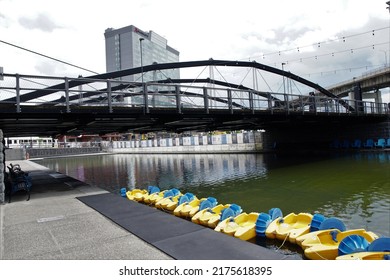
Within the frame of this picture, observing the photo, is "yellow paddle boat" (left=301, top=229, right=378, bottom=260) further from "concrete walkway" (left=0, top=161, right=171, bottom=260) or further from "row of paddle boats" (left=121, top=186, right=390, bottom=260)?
"concrete walkway" (left=0, top=161, right=171, bottom=260)

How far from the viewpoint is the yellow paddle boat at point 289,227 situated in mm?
9148

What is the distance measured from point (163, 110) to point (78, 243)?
1335 cm

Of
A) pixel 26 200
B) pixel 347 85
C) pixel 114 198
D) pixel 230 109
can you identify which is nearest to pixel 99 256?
pixel 114 198

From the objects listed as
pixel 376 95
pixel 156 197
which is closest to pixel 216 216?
pixel 156 197

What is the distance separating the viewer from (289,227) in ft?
31.5

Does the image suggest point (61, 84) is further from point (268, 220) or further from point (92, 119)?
point (268, 220)

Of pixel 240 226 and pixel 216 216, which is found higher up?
pixel 216 216

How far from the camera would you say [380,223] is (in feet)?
37.0

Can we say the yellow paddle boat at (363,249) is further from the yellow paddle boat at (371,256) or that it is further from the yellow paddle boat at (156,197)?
the yellow paddle boat at (156,197)

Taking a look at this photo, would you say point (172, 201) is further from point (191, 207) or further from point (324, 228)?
point (324, 228)

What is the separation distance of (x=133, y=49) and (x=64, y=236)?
146m

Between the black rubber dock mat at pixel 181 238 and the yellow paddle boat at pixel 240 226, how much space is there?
77.6 inches

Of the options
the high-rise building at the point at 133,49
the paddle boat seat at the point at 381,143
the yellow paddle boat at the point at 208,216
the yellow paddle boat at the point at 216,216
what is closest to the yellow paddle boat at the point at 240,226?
the yellow paddle boat at the point at 216,216

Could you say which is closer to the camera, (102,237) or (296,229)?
(102,237)
